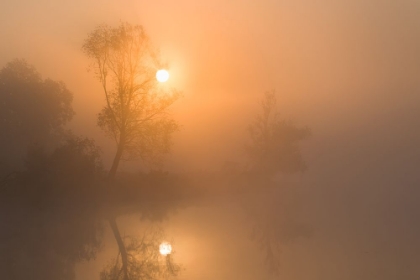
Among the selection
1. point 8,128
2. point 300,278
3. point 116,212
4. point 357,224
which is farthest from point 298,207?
point 8,128

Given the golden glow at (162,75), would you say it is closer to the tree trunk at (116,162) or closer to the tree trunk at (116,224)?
the tree trunk at (116,224)

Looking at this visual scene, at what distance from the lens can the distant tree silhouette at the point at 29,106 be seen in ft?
78.6

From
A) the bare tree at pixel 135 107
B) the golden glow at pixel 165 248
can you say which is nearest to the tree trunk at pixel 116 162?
the bare tree at pixel 135 107

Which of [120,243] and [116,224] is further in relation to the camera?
[116,224]

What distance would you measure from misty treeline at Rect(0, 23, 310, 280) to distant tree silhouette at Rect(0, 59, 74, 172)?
0.19 feet

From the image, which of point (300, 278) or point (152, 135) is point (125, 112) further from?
point (300, 278)

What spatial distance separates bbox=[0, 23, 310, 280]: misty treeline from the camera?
9172 millimetres

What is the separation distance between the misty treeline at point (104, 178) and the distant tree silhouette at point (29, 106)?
0.06m

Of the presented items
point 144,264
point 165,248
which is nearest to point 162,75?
point 165,248


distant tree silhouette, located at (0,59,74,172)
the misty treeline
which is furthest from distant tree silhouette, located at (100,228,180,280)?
distant tree silhouette, located at (0,59,74,172)

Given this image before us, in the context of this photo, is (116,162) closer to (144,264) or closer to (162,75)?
(162,75)

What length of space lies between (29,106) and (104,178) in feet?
27.1

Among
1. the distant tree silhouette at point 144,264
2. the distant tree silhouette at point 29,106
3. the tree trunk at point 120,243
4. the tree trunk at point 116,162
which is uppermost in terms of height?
the distant tree silhouette at point 29,106

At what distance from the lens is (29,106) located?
2441cm
